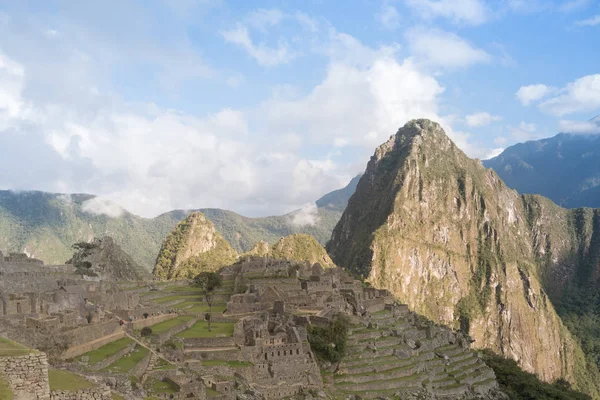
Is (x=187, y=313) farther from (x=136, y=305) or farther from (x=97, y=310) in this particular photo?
(x=97, y=310)

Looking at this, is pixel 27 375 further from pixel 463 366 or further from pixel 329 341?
pixel 463 366

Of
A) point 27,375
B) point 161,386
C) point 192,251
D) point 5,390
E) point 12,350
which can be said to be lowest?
point 161,386

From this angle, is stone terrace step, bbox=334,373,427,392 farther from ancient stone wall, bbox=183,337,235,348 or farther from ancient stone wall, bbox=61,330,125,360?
ancient stone wall, bbox=61,330,125,360

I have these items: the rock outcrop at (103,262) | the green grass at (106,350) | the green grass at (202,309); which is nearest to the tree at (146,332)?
the green grass at (106,350)

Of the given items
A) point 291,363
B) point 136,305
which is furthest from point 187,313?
point 291,363

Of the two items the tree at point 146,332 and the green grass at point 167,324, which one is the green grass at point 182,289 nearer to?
the green grass at point 167,324

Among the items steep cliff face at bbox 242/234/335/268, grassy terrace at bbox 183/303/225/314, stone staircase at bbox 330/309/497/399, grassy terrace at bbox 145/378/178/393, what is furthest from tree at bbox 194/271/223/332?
steep cliff face at bbox 242/234/335/268

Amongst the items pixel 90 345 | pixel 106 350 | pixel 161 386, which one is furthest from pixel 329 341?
pixel 90 345
